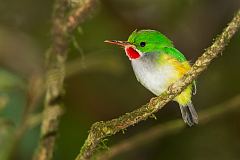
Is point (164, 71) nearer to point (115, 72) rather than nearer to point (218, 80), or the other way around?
point (115, 72)

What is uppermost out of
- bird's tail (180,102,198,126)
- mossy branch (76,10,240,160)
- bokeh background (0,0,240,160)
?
bokeh background (0,0,240,160)

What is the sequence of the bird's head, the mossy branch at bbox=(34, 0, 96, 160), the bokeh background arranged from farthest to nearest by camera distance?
the bokeh background
the mossy branch at bbox=(34, 0, 96, 160)
the bird's head

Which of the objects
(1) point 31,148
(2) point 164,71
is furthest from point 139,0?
(2) point 164,71

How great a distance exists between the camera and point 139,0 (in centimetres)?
488

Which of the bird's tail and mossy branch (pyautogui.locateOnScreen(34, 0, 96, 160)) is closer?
the bird's tail

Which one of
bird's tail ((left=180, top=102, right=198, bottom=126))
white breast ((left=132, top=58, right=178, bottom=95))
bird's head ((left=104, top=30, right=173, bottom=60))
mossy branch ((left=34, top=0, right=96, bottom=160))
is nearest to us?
bird's head ((left=104, top=30, right=173, bottom=60))

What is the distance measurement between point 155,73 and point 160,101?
0.34 meters

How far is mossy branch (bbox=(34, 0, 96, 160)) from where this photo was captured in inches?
131

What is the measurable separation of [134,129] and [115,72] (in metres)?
0.91

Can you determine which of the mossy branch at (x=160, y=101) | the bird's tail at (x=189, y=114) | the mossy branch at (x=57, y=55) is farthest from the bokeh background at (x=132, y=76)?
the mossy branch at (x=160, y=101)

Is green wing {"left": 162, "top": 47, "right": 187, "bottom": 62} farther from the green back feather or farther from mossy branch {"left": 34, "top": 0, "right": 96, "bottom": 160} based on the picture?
mossy branch {"left": 34, "top": 0, "right": 96, "bottom": 160}

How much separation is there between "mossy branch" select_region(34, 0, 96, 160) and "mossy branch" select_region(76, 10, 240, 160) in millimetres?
911

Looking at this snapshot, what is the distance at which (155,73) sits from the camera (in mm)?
2639

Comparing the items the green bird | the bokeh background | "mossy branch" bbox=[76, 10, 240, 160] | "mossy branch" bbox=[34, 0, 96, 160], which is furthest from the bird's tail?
the bokeh background
